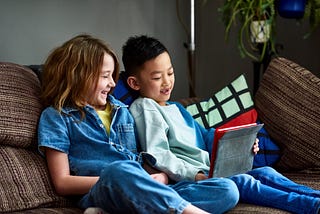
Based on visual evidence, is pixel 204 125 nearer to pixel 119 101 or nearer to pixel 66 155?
pixel 119 101

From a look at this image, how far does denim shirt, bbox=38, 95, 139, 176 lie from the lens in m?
1.96

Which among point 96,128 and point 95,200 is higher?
point 96,128

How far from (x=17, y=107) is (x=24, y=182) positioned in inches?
9.6


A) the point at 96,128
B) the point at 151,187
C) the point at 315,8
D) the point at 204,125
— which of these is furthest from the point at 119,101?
the point at 315,8

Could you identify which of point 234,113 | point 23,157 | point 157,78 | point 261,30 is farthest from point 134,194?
point 261,30

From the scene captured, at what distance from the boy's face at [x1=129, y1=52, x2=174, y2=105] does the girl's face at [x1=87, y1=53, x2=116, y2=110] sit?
0.16 meters

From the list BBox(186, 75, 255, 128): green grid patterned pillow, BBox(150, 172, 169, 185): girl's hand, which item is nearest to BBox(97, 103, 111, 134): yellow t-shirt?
BBox(150, 172, 169, 185): girl's hand

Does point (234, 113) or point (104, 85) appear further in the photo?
point (234, 113)

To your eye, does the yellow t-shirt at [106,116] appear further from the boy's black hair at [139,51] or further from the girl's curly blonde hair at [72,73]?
the boy's black hair at [139,51]

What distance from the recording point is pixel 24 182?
6.29 ft

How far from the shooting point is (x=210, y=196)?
1.84 metres

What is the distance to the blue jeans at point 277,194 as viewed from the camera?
6.26 ft

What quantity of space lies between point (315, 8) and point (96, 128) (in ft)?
4.95

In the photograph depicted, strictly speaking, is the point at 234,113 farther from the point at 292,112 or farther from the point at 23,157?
the point at 23,157
